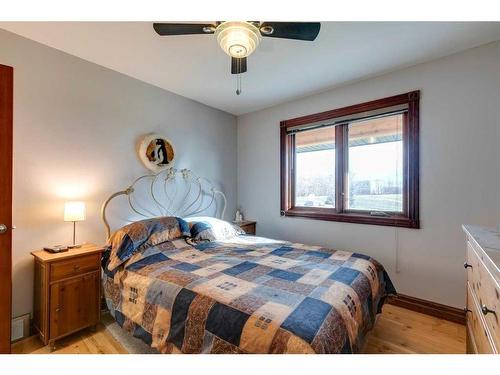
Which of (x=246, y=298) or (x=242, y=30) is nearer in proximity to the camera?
(x=246, y=298)

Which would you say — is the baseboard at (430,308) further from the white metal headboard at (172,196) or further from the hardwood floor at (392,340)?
the white metal headboard at (172,196)

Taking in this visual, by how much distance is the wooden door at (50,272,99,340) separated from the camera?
5.87 ft

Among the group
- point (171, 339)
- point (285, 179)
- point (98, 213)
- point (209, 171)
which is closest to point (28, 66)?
point (98, 213)

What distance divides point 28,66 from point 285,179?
2.90 metres

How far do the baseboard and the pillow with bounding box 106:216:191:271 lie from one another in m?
2.35

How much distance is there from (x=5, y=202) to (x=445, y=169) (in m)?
3.55

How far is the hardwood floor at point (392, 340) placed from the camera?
1.78 metres

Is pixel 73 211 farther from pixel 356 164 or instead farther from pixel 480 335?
pixel 356 164

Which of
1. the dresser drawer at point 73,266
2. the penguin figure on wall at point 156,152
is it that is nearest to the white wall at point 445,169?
the penguin figure on wall at point 156,152

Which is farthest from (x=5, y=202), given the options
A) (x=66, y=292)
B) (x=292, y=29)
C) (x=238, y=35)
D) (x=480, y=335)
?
(x=480, y=335)

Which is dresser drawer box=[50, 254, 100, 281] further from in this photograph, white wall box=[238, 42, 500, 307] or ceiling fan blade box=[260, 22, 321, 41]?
white wall box=[238, 42, 500, 307]

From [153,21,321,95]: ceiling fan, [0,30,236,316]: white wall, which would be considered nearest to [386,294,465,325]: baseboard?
[153,21,321,95]: ceiling fan

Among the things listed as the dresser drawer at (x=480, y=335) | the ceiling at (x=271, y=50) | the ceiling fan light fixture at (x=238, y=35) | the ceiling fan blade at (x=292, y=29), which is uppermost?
the ceiling at (x=271, y=50)

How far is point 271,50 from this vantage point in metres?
2.14
